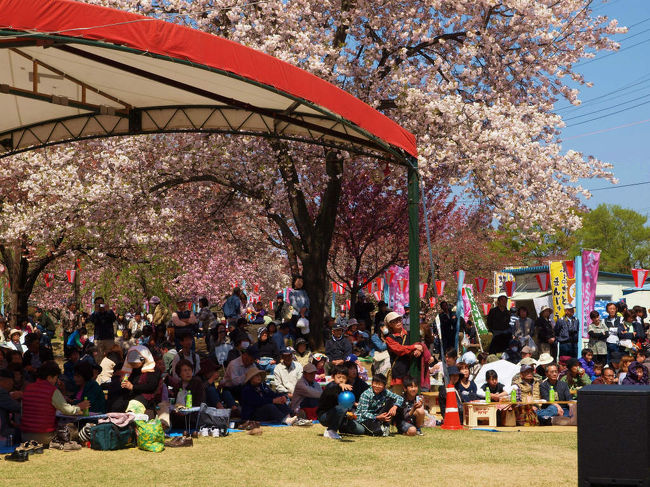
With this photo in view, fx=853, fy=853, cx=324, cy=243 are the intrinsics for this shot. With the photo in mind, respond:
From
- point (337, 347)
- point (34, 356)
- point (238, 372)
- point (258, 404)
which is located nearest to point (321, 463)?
point (258, 404)

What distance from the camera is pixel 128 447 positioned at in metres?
11.4

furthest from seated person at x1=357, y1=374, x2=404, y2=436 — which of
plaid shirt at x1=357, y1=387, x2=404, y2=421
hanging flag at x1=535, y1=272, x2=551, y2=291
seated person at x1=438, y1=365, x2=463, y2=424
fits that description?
hanging flag at x1=535, y1=272, x2=551, y2=291

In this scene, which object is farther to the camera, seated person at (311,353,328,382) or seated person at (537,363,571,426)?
seated person at (311,353,328,382)

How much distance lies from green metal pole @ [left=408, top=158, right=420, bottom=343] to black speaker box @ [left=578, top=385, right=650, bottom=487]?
298 inches

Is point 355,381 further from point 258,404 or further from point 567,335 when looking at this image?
point 567,335

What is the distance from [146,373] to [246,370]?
87.2 inches

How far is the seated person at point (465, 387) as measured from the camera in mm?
14203

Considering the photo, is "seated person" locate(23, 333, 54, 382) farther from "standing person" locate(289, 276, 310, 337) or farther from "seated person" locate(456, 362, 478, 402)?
"seated person" locate(456, 362, 478, 402)

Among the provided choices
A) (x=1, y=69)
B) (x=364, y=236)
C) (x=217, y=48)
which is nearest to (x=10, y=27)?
(x=217, y=48)

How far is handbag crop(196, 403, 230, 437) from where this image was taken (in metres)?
12.5

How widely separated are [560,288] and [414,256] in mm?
11535

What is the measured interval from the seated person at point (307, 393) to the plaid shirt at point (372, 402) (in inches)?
71.6

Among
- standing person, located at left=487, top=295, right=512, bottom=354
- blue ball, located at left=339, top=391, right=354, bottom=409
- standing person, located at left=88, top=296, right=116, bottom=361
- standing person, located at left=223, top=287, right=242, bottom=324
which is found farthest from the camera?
standing person, located at left=223, top=287, right=242, bottom=324

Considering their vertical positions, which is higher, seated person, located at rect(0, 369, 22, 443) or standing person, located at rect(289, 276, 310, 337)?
standing person, located at rect(289, 276, 310, 337)
